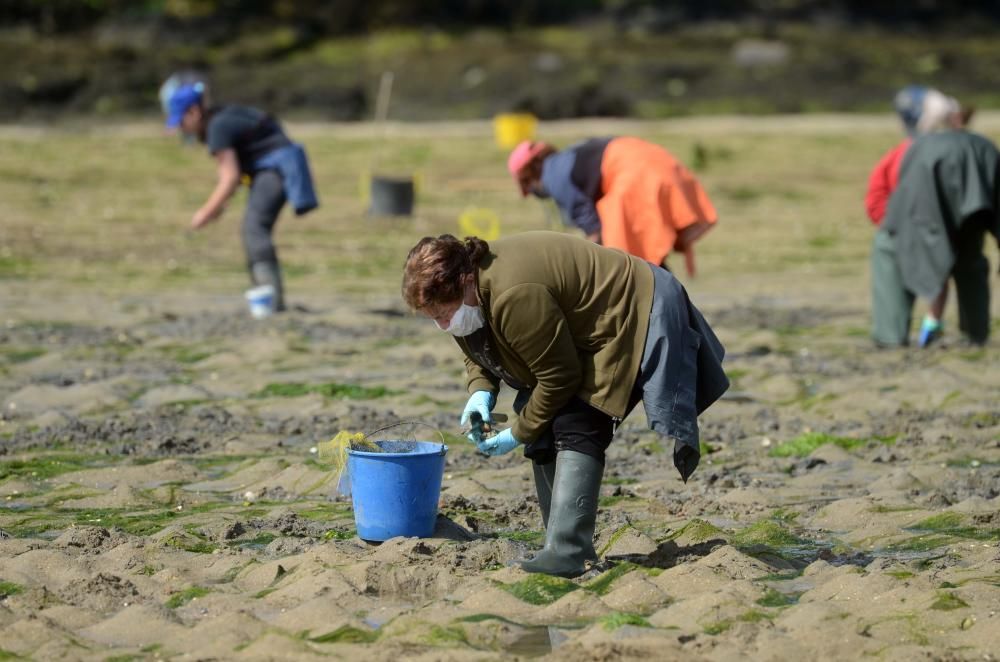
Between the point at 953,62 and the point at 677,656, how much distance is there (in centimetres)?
3923

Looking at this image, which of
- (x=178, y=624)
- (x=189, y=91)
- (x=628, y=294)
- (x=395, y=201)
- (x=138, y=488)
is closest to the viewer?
(x=178, y=624)

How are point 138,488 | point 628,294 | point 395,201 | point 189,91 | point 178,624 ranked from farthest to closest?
1. point 395,201
2. point 189,91
3. point 138,488
4. point 628,294
5. point 178,624

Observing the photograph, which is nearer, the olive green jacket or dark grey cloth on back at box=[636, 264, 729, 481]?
the olive green jacket

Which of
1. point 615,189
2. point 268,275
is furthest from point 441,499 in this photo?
point 268,275

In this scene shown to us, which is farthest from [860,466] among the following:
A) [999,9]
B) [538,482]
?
[999,9]

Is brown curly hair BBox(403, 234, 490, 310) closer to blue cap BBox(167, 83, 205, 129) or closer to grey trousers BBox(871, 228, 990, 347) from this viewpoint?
blue cap BBox(167, 83, 205, 129)

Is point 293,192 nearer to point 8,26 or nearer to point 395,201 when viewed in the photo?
point 395,201

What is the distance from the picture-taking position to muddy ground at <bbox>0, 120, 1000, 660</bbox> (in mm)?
4406

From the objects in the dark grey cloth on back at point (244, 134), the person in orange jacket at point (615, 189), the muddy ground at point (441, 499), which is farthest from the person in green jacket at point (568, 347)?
the dark grey cloth on back at point (244, 134)

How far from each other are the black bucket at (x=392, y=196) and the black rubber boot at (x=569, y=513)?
1427cm

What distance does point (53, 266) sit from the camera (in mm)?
14688

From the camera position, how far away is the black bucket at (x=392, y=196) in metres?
19.0

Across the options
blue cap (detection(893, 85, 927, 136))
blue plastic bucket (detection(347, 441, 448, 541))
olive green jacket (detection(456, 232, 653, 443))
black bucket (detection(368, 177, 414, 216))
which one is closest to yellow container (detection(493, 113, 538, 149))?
black bucket (detection(368, 177, 414, 216))

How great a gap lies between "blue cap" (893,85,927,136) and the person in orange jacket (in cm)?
250
